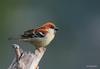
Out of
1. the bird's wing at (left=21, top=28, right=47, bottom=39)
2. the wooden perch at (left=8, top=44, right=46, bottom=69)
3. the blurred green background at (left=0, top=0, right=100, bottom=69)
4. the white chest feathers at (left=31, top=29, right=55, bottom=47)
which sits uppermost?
the bird's wing at (left=21, top=28, right=47, bottom=39)

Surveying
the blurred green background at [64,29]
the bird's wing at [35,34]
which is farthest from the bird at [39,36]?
the blurred green background at [64,29]

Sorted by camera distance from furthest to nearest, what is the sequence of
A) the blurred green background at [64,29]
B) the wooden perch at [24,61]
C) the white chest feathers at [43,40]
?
the blurred green background at [64,29]
the white chest feathers at [43,40]
the wooden perch at [24,61]

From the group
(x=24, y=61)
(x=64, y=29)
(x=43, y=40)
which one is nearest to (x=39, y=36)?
(x=43, y=40)

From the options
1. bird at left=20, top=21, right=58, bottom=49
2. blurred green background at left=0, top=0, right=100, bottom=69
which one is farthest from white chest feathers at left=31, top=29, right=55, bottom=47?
blurred green background at left=0, top=0, right=100, bottom=69

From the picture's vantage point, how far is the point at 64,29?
1885 mm

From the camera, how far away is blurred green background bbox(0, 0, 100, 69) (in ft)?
6.18

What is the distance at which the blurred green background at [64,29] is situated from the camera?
1.88 m

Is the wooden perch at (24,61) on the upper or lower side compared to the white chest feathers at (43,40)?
lower

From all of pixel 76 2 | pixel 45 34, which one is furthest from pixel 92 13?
pixel 45 34

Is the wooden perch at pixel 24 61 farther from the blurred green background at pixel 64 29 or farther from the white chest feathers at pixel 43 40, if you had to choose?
the blurred green background at pixel 64 29

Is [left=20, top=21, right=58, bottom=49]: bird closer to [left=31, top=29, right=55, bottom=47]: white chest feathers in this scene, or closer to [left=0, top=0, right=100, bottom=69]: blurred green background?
[left=31, top=29, right=55, bottom=47]: white chest feathers

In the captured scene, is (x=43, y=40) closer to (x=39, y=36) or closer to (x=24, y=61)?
(x=39, y=36)

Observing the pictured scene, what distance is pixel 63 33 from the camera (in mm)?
1887

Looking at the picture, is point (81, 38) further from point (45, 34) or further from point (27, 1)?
point (45, 34)
